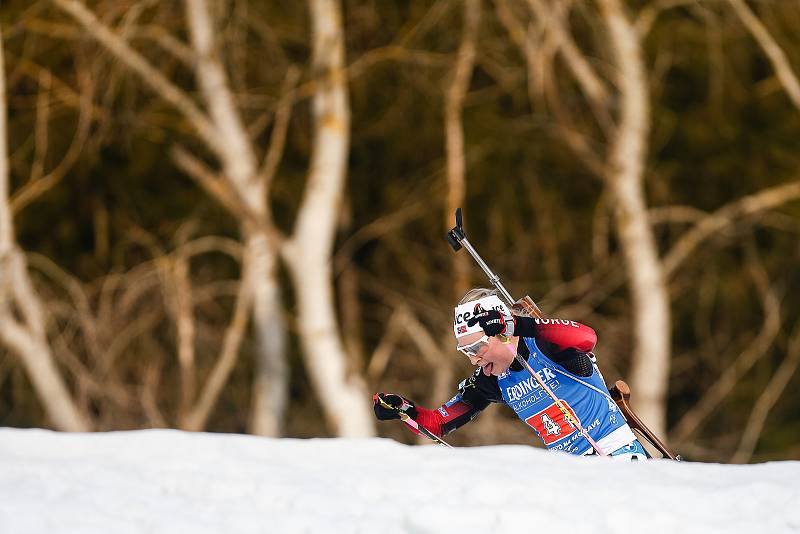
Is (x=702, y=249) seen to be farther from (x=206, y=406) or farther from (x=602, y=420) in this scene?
(x=602, y=420)

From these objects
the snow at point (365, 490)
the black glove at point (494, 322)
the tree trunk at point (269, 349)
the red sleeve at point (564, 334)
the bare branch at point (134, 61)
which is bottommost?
the tree trunk at point (269, 349)

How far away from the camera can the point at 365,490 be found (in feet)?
15.1

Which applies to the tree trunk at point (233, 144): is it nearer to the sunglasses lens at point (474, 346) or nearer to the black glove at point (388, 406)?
the black glove at point (388, 406)

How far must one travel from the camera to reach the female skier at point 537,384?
5371 mm

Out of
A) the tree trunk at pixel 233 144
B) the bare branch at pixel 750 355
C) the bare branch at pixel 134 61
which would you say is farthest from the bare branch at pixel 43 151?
the bare branch at pixel 750 355

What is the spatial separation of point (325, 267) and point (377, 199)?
5.47 meters

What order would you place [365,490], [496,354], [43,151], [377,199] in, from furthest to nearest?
[377,199] → [43,151] → [496,354] → [365,490]

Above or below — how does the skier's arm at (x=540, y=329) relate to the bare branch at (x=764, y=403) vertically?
above

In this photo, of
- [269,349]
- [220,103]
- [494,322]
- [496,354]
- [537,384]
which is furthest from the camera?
[269,349]

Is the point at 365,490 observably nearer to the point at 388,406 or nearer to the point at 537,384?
the point at 388,406

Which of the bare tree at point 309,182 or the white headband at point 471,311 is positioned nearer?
the white headband at point 471,311

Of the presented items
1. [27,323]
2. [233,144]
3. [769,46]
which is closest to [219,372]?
[27,323]

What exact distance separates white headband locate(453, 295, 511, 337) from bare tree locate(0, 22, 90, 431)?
6541 millimetres

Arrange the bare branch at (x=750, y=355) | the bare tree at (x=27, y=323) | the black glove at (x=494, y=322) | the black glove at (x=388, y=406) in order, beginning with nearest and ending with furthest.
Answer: the black glove at (x=494, y=322) < the black glove at (x=388, y=406) < the bare tree at (x=27, y=323) < the bare branch at (x=750, y=355)
